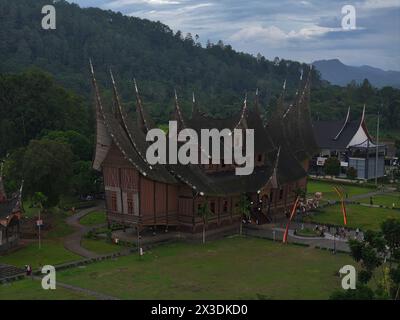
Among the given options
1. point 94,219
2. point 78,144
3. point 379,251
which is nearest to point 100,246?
point 94,219

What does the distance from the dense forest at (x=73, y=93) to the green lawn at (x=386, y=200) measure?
2960cm

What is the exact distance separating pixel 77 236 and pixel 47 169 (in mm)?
6500

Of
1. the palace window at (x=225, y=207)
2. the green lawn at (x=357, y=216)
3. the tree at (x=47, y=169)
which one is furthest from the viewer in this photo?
the green lawn at (x=357, y=216)

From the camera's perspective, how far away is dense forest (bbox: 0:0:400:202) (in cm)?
5333

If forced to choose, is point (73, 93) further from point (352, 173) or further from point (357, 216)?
point (357, 216)

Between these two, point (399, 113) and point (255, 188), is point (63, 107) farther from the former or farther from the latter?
point (399, 113)

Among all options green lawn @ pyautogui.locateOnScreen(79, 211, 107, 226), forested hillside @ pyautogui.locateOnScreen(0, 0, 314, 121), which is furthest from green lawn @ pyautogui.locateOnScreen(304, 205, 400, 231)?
forested hillside @ pyautogui.locateOnScreen(0, 0, 314, 121)

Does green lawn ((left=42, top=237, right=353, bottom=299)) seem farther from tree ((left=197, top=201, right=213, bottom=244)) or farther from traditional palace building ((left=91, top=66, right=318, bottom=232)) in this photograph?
traditional palace building ((left=91, top=66, right=318, bottom=232))

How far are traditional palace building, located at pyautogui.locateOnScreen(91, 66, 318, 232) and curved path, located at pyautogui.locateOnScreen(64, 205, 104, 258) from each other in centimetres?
301

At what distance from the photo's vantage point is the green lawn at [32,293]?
29562 millimetres

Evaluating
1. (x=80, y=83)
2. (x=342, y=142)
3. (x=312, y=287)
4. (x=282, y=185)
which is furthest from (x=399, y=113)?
(x=312, y=287)

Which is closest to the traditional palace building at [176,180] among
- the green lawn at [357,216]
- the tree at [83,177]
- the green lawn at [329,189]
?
the green lawn at [357,216]

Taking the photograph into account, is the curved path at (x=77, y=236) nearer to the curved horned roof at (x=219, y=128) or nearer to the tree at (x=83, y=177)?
the tree at (x=83, y=177)

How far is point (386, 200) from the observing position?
213 ft
